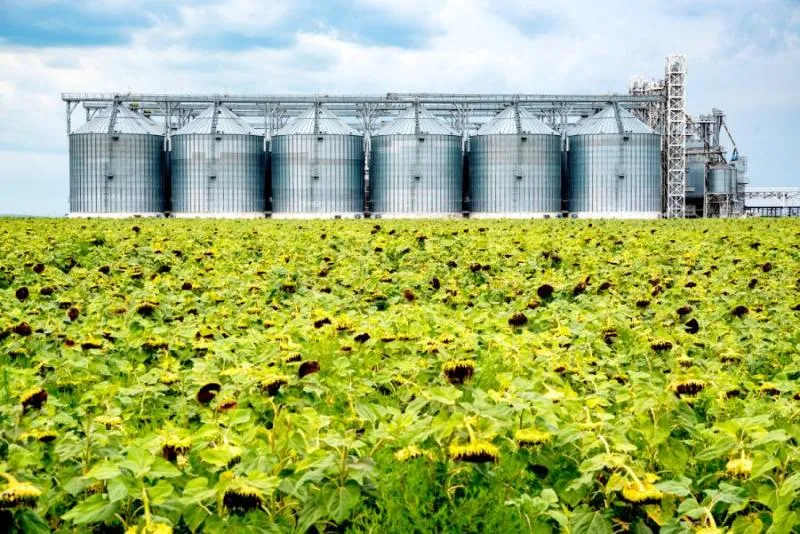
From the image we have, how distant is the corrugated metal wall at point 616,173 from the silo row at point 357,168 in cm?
8

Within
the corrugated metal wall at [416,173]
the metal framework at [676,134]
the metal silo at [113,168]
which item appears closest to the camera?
the corrugated metal wall at [416,173]

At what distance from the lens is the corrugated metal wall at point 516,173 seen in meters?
60.8

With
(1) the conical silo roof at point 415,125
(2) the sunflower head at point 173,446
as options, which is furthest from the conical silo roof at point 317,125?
(2) the sunflower head at point 173,446

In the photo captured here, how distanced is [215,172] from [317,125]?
8.37 meters

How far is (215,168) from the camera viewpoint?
60.4m

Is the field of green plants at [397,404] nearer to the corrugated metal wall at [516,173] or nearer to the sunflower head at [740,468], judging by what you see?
the sunflower head at [740,468]

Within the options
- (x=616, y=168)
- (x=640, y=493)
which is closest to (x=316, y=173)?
(x=616, y=168)

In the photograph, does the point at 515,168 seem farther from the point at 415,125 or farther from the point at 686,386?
the point at 686,386

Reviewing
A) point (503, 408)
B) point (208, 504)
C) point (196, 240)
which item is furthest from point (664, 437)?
point (196, 240)

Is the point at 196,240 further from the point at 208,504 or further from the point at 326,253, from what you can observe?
the point at 208,504

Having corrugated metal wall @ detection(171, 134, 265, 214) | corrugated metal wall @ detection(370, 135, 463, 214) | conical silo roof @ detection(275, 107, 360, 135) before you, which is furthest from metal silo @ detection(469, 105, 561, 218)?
corrugated metal wall @ detection(171, 134, 265, 214)

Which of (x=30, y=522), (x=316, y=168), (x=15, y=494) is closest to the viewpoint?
(x=15, y=494)

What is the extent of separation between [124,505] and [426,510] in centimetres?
124

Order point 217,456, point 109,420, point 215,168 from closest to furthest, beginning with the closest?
point 217,456 < point 109,420 < point 215,168
